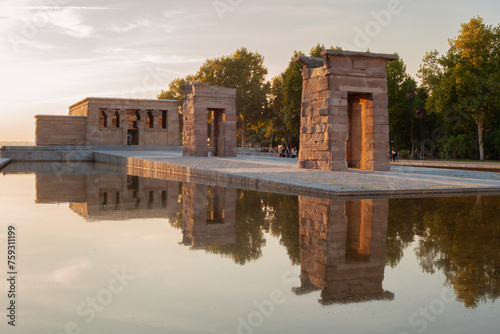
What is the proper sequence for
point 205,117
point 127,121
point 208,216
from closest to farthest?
point 208,216 → point 205,117 → point 127,121

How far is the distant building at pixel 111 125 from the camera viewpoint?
52.6 m

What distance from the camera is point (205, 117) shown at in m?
31.3

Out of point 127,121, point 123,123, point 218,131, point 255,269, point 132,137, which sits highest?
point 127,121

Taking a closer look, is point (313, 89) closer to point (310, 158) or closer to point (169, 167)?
point (310, 158)

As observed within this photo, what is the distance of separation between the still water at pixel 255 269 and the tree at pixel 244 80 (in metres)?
56.9

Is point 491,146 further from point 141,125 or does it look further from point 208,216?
point 208,216

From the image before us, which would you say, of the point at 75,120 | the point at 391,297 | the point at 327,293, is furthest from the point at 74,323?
→ the point at 75,120

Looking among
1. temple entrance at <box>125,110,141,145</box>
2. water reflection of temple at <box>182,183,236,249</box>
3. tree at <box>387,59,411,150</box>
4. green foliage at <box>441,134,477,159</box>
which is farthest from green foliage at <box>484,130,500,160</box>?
water reflection of temple at <box>182,183,236,249</box>

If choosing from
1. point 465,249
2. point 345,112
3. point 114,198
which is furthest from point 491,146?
point 465,249

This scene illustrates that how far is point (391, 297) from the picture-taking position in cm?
436

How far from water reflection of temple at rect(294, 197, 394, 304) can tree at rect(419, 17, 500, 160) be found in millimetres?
34427

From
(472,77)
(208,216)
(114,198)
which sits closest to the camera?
(208,216)

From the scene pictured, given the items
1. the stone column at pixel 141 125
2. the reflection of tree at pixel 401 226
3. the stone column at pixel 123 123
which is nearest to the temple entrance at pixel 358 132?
the reflection of tree at pixel 401 226

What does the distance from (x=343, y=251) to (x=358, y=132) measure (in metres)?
14.8
